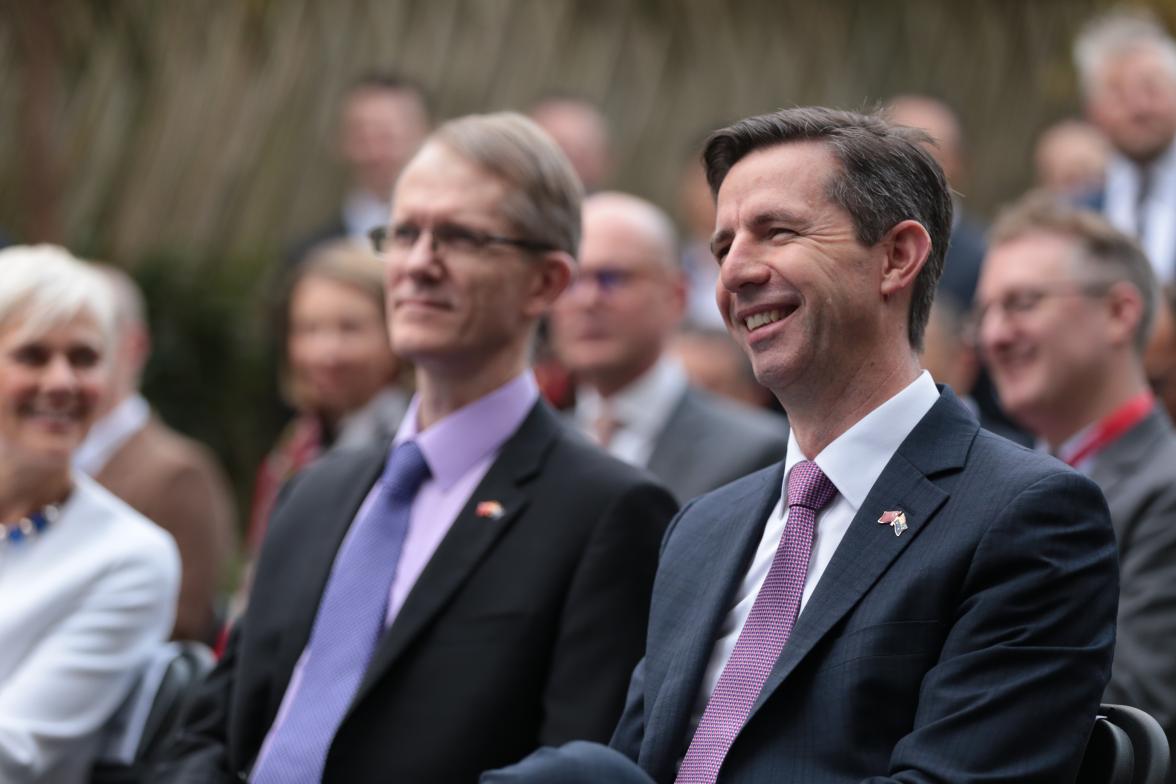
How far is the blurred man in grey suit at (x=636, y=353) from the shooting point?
17.1 feet

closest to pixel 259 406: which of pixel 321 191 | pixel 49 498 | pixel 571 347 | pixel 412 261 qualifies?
pixel 321 191

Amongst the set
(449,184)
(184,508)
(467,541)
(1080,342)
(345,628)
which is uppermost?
(449,184)

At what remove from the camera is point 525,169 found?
3.88 metres

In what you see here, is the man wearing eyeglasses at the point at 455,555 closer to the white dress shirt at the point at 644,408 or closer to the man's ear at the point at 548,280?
the man's ear at the point at 548,280

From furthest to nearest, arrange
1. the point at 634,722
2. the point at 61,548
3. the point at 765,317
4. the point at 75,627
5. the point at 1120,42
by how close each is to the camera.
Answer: the point at 1120,42 < the point at 61,548 < the point at 75,627 < the point at 634,722 < the point at 765,317

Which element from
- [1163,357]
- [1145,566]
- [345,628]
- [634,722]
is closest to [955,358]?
[1163,357]

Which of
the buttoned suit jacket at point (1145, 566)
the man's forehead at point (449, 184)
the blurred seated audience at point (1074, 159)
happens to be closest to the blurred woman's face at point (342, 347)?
the man's forehead at point (449, 184)

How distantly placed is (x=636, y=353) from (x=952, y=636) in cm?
303

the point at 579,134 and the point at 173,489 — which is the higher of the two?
the point at 579,134

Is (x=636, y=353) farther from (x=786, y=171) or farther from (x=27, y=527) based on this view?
(x=786, y=171)

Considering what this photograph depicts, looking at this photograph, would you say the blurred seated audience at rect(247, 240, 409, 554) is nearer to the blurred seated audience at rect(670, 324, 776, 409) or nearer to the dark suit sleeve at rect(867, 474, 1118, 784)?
the blurred seated audience at rect(670, 324, 776, 409)

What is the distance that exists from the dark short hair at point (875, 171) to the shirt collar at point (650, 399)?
Result: 243 centimetres

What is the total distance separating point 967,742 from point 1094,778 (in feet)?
1.22

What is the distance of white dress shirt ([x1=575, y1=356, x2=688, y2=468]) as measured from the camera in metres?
5.38
